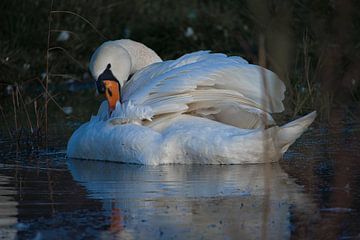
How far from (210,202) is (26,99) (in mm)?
6310

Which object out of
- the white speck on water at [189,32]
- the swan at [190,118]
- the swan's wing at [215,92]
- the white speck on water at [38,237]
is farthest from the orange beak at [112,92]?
the white speck on water at [189,32]

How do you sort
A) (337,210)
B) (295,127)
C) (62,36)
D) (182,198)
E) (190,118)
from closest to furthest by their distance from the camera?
(337,210) → (182,198) → (295,127) → (190,118) → (62,36)

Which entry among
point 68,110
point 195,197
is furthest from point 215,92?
point 68,110

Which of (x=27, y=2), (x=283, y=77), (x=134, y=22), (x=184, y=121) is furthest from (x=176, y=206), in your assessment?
(x=134, y=22)

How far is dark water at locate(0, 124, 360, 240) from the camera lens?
492cm

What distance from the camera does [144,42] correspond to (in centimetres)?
1401

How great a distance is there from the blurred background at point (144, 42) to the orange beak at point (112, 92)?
1389mm

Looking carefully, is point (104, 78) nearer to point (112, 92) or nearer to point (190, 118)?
point (112, 92)

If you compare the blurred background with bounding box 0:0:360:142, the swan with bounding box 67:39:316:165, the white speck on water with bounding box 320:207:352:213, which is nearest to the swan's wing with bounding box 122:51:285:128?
the swan with bounding box 67:39:316:165

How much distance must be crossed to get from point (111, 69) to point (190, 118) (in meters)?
1.10

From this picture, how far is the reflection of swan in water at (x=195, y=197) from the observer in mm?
4961

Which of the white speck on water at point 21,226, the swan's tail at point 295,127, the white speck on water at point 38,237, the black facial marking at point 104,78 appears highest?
the black facial marking at point 104,78

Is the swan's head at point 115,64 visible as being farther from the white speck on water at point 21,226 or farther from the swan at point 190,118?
the white speck on water at point 21,226

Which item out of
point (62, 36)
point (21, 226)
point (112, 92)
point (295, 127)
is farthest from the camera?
point (62, 36)
